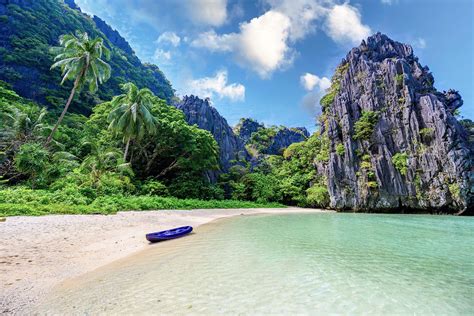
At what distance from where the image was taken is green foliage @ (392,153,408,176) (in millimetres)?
30828

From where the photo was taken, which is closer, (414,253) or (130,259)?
(130,259)

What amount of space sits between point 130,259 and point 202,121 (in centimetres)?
3942

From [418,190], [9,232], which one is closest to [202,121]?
[418,190]

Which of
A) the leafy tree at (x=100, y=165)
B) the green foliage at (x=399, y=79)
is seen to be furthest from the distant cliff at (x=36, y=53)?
the green foliage at (x=399, y=79)

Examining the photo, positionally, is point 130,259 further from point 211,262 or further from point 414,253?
point 414,253

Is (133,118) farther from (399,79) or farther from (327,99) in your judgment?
(399,79)

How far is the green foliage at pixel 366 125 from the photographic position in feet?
113

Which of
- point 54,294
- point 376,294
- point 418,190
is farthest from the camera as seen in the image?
point 418,190

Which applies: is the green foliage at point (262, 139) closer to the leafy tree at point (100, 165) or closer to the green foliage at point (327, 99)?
the green foliage at point (327, 99)

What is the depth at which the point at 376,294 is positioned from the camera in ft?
17.2

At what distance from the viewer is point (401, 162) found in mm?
31203

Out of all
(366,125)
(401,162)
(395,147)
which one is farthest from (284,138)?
(401,162)

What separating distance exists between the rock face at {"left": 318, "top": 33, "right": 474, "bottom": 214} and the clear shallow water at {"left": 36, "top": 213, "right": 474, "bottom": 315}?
24.0 meters

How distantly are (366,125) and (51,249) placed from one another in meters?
36.5
